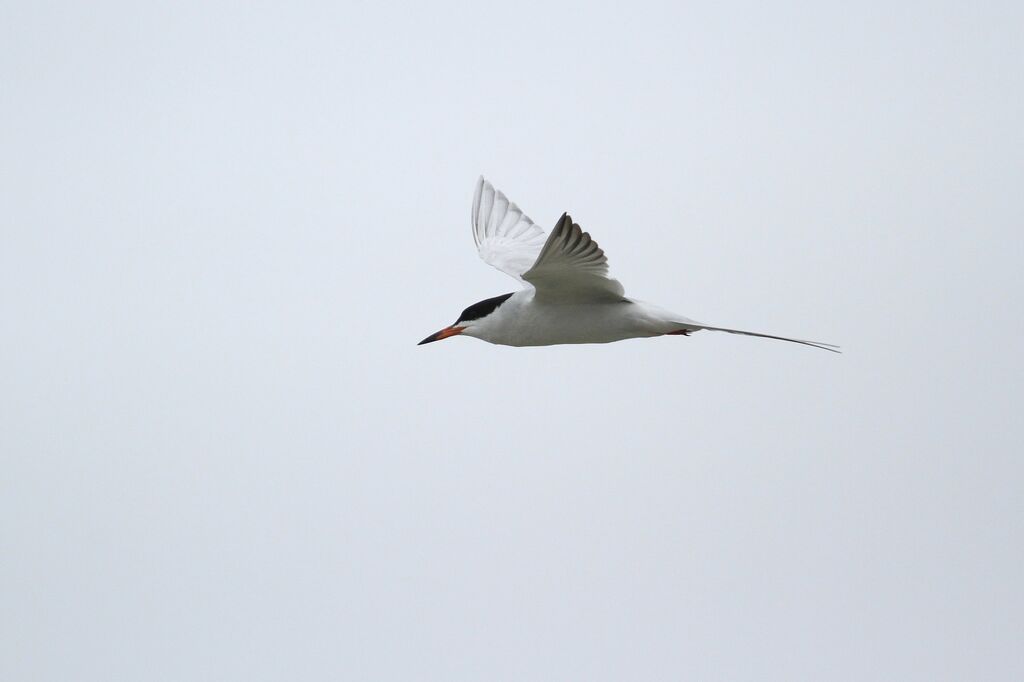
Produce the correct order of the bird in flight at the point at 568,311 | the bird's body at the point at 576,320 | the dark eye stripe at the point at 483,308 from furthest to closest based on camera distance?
the dark eye stripe at the point at 483,308 → the bird's body at the point at 576,320 → the bird in flight at the point at 568,311

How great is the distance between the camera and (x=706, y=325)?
8750 millimetres

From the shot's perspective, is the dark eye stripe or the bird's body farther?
the dark eye stripe

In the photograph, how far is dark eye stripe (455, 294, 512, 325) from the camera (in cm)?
906

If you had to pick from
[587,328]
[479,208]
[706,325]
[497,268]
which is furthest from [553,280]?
[479,208]

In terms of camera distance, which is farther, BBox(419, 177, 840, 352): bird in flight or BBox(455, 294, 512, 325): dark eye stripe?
BBox(455, 294, 512, 325): dark eye stripe

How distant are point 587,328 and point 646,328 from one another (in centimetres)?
40

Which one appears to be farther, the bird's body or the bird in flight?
the bird's body

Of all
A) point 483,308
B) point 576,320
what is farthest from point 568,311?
point 483,308

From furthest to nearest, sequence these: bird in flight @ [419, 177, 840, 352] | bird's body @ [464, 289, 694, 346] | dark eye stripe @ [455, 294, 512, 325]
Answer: dark eye stripe @ [455, 294, 512, 325]
bird's body @ [464, 289, 694, 346]
bird in flight @ [419, 177, 840, 352]

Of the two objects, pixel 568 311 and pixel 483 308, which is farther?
pixel 483 308

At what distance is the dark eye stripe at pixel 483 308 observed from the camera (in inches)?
357

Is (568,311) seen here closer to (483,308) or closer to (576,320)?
(576,320)

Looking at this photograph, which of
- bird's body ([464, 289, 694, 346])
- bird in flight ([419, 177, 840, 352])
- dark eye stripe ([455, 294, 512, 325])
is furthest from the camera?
dark eye stripe ([455, 294, 512, 325])

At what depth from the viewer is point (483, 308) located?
29.9 feet
